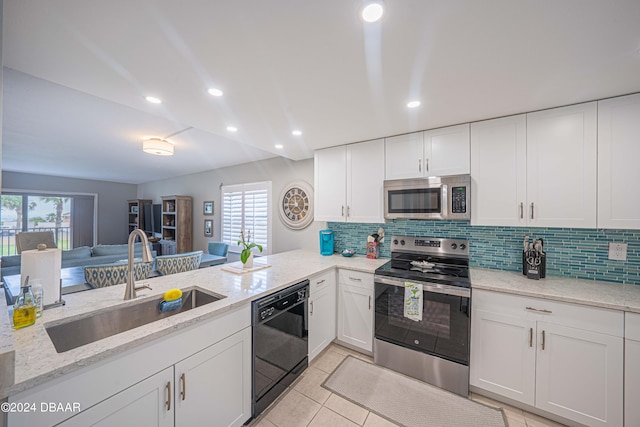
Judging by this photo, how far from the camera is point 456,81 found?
1.53 m

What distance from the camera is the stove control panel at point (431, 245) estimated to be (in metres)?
2.38

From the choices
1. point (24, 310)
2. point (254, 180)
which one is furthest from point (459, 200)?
point (254, 180)

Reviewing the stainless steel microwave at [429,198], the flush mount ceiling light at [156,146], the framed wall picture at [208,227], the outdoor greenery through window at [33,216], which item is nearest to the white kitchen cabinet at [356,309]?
the stainless steel microwave at [429,198]

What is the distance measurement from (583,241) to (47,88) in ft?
14.8

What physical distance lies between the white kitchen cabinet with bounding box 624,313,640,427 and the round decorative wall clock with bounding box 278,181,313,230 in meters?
2.90

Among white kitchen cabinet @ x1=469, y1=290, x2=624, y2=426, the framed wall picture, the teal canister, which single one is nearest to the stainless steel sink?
the teal canister

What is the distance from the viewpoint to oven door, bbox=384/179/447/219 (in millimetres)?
2230

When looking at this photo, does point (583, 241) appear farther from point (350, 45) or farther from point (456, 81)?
point (350, 45)

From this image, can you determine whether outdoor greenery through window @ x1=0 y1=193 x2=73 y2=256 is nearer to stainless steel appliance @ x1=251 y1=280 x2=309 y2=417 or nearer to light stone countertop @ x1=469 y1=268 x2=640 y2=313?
stainless steel appliance @ x1=251 y1=280 x2=309 y2=417

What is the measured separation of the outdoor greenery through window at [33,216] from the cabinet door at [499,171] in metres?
9.23

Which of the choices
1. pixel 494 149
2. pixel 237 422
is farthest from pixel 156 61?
pixel 494 149

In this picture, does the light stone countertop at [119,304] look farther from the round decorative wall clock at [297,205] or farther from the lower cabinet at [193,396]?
the round decorative wall clock at [297,205]

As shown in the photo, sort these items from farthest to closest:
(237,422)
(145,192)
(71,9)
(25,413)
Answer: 1. (145,192)
2. (237,422)
3. (71,9)
4. (25,413)

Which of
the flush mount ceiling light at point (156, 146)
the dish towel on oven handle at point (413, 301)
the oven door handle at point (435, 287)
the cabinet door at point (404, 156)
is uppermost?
the flush mount ceiling light at point (156, 146)
